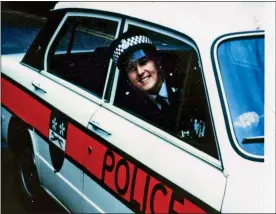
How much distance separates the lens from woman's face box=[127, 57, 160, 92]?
1.98 meters

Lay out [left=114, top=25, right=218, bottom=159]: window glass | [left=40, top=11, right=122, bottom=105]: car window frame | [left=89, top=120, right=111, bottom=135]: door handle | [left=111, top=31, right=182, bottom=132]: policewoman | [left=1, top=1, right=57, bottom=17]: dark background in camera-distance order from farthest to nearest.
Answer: [left=1, top=1, right=57, bottom=17]: dark background, [left=40, top=11, right=122, bottom=105]: car window frame, [left=89, top=120, right=111, bottom=135]: door handle, [left=111, top=31, right=182, bottom=132]: policewoman, [left=114, top=25, right=218, bottom=159]: window glass

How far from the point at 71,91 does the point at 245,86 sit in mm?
1213

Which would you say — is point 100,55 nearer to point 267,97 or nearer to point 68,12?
point 68,12

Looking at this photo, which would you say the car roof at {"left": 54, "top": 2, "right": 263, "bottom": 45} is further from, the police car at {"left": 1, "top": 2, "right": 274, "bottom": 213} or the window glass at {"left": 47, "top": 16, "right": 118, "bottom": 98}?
the window glass at {"left": 47, "top": 16, "right": 118, "bottom": 98}

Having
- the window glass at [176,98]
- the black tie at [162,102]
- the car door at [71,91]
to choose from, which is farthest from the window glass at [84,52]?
the black tie at [162,102]

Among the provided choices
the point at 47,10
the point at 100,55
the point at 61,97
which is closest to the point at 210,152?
the point at 100,55

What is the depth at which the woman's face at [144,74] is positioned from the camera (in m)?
1.98

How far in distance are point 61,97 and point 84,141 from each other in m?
0.41

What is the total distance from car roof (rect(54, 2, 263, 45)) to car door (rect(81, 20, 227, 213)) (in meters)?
0.06

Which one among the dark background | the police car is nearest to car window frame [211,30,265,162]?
the police car

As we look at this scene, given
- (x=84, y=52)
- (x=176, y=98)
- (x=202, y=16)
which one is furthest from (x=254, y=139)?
(x=84, y=52)

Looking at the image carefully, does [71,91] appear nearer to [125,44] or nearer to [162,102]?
[125,44]

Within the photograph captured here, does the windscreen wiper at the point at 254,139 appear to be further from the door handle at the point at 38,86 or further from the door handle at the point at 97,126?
the door handle at the point at 38,86

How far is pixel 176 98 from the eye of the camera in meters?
1.84
